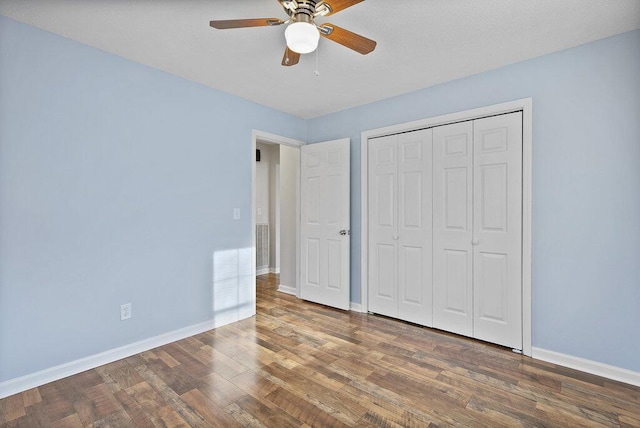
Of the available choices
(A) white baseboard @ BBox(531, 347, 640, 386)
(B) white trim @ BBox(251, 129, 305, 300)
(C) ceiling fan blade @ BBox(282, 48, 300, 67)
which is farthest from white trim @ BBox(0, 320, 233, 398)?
(A) white baseboard @ BBox(531, 347, 640, 386)

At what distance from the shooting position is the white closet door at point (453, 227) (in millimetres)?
2961

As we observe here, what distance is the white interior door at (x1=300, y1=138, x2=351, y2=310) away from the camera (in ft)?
12.4

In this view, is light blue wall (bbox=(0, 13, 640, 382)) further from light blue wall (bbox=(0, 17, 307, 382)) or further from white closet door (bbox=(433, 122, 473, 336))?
white closet door (bbox=(433, 122, 473, 336))

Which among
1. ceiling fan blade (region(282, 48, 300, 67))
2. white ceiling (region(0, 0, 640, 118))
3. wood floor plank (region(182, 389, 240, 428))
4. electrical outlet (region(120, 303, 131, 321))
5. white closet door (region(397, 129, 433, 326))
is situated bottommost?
wood floor plank (region(182, 389, 240, 428))

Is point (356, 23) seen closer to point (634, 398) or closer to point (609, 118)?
point (609, 118)

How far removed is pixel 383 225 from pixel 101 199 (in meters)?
2.64

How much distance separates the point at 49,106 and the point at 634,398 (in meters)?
4.36

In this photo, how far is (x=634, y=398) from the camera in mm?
2037

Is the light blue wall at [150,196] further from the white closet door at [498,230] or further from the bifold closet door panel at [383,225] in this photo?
the bifold closet door panel at [383,225]

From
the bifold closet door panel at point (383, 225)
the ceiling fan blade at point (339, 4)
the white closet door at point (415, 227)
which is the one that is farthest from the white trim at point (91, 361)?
the ceiling fan blade at point (339, 4)

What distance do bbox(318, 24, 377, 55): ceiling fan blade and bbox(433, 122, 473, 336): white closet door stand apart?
1.45 metres

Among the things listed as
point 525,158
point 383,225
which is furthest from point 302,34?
point 383,225

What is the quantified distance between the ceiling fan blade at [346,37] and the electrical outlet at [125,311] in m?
2.54

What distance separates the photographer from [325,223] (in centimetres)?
395
